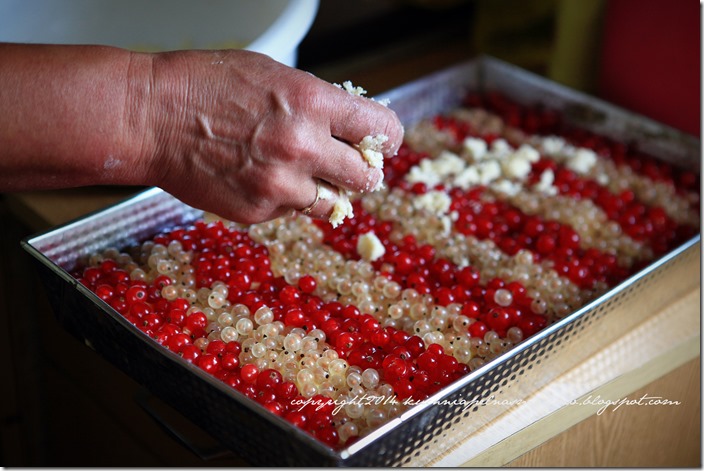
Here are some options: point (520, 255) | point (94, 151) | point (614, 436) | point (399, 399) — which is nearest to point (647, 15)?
point (520, 255)

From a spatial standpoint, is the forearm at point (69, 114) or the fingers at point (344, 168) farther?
the fingers at point (344, 168)

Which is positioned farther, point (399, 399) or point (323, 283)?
point (323, 283)

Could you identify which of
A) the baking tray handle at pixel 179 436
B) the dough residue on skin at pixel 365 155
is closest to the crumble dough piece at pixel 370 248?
the dough residue on skin at pixel 365 155

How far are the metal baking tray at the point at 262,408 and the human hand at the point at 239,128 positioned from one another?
0.15m

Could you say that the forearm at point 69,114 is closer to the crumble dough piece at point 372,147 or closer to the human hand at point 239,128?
the human hand at point 239,128

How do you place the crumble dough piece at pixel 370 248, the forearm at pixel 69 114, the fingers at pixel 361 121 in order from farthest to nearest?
the crumble dough piece at pixel 370 248
the fingers at pixel 361 121
the forearm at pixel 69 114

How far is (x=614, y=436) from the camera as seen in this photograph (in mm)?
967

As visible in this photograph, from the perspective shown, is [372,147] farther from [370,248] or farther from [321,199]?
[370,248]

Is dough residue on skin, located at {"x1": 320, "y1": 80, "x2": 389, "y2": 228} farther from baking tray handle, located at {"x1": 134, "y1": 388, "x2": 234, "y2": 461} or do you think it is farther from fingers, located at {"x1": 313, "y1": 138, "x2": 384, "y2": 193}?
baking tray handle, located at {"x1": 134, "y1": 388, "x2": 234, "y2": 461}

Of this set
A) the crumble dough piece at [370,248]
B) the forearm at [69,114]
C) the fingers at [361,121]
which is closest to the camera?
the forearm at [69,114]

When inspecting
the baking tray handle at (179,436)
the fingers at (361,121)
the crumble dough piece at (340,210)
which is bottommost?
the baking tray handle at (179,436)

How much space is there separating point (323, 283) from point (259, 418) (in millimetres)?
281

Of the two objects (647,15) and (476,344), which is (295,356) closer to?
(476,344)

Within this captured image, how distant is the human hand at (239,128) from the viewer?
727mm
